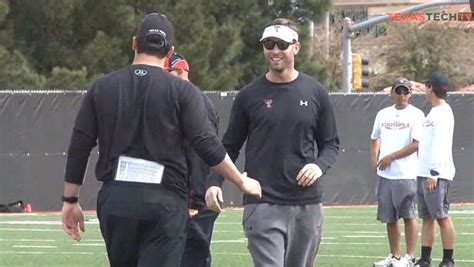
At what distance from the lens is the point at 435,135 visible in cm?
1311

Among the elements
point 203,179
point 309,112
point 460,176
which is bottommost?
point 460,176

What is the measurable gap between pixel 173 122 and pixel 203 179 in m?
2.09

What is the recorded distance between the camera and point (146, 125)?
23.3 feet

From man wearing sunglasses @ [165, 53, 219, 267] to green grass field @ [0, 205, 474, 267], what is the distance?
4119 mm

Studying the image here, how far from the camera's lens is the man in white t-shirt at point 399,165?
13648 millimetres

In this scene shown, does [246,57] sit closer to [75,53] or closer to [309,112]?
[75,53]

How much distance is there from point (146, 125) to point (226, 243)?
9425 millimetres

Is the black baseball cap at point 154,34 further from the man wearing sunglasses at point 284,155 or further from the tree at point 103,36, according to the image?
the tree at point 103,36

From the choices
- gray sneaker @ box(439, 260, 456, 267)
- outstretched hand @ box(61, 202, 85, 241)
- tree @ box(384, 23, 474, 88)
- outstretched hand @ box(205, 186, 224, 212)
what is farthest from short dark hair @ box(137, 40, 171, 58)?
tree @ box(384, 23, 474, 88)

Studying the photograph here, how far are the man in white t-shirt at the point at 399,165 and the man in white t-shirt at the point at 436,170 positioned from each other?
1.07 ft

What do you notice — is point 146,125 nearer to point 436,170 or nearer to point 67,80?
point 436,170

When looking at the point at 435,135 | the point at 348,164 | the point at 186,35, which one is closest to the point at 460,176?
the point at 348,164

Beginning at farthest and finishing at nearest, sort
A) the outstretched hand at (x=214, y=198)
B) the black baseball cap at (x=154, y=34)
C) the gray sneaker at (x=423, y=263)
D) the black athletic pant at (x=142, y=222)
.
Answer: the gray sneaker at (x=423, y=263) < the outstretched hand at (x=214, y=198) < the black baseball cap at (x=154, y=34) < the black athletic pant at (x=142, y=222)

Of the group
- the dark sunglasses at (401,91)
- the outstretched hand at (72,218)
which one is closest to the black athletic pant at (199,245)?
the outstretched hand at (72,218)
